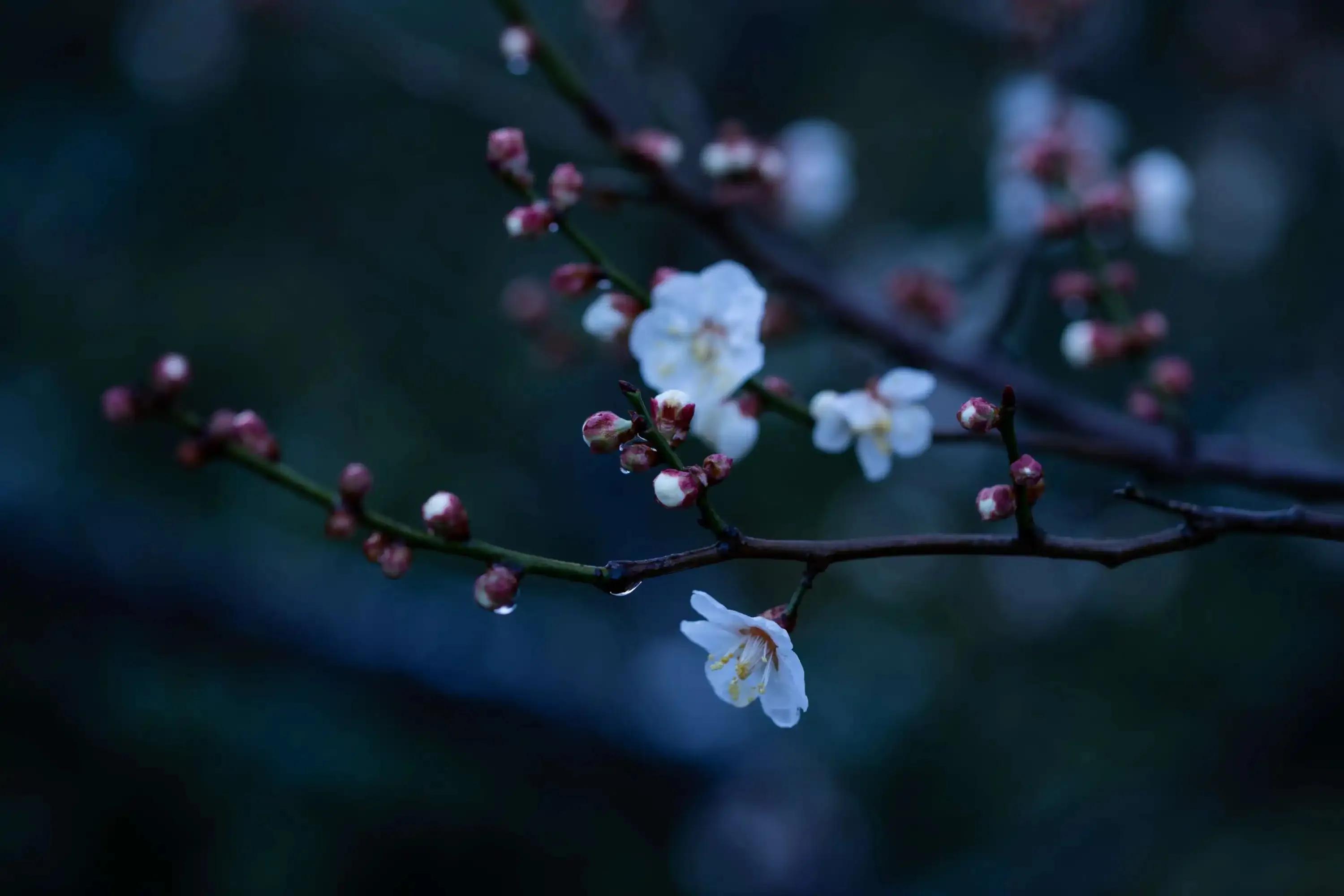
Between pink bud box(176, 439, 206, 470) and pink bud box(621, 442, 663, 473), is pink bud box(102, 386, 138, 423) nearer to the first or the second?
pink bud box(176, 439, 206, 470)

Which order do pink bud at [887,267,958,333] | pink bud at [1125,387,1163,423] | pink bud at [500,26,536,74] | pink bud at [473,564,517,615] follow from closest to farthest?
pink bud at [473,564,517,615] < pink bud at [500,26,536,74] < pink bud at [1125,387,1163,423] < pink bud at [887,267,958,333]

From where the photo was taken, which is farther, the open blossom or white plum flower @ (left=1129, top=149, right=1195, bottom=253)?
white plum flower @ (left=1129, top=149, right=1195, bottom=253)

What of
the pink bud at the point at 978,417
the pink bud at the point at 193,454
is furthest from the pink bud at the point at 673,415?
the pink bud at the point at 193,454

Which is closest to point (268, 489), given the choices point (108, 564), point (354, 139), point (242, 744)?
point (108, 564)

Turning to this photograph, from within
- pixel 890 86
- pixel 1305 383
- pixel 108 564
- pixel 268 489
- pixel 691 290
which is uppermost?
pixel 691 290

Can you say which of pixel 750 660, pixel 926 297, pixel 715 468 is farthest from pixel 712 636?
pixel 926 297

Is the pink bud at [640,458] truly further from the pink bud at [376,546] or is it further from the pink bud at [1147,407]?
the pink bud at [1147,407]

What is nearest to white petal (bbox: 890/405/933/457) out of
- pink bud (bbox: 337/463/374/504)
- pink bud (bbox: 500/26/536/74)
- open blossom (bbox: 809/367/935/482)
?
open blossom (bbox: 809/367/935/482)

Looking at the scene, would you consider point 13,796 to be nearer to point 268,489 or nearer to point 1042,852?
point 268,489

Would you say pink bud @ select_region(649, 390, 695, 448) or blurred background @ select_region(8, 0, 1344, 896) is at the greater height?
pink bud @ select_region(649, 390, 695, 448)
